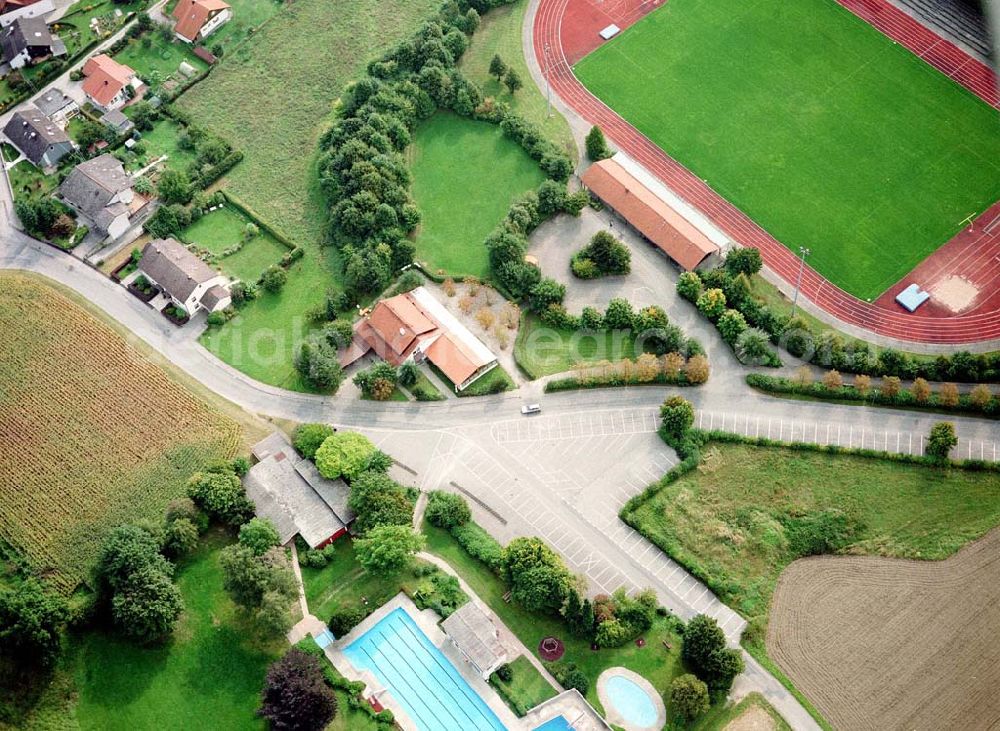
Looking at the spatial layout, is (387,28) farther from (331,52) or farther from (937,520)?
(937,520)

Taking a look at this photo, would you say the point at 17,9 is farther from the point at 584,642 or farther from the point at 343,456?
the point at 584,642

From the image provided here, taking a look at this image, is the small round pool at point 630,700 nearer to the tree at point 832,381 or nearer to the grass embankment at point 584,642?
the grass embankment at point 584,642

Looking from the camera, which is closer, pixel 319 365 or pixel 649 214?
pixel 319 365

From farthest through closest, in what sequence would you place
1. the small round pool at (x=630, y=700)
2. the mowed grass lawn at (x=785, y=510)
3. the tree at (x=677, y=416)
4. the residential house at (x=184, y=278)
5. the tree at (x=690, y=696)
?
the residential house at (x=184, y=278) < the tree at (x=677, y=416) < the mowed grass lawn at (x=785, y=510) < the small round pool at (x=630, y=700) < the tree at (x=690, y=696)

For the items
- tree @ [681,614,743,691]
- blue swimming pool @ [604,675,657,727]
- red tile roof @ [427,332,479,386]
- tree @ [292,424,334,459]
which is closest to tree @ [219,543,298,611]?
tree @ [292,424,334,459]

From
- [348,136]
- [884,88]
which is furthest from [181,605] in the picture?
[884,88]

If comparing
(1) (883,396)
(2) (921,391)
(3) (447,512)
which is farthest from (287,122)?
(2) (921,391)

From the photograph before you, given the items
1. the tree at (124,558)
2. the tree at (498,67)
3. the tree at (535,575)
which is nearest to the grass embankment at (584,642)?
the tree at (535,575)
